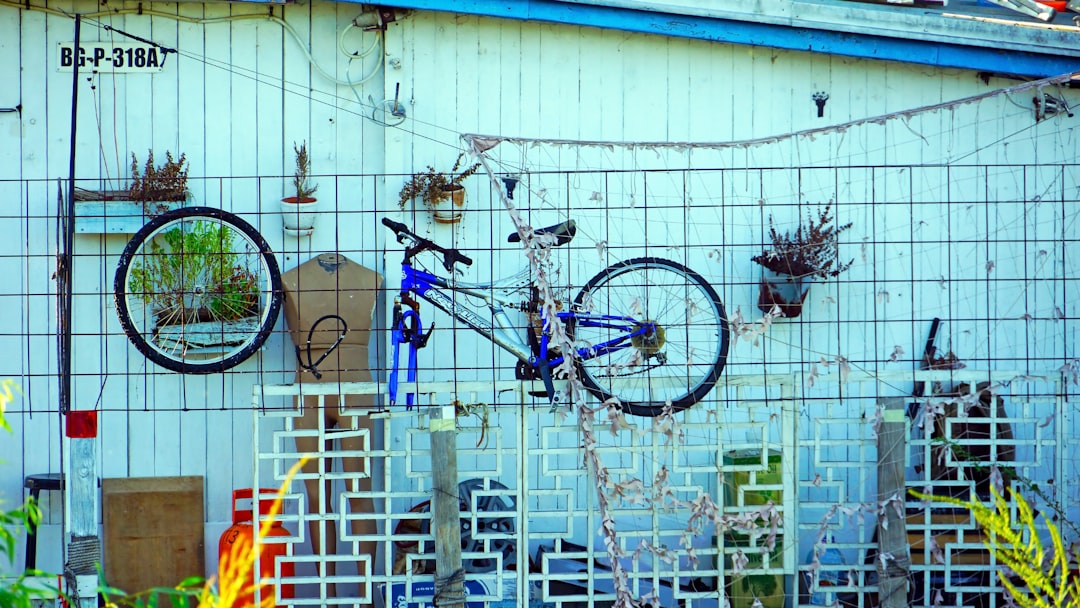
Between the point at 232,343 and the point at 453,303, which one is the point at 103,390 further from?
the point at 453,303

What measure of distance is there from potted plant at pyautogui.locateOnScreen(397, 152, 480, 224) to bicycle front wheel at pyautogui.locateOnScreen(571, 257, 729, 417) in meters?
0.99

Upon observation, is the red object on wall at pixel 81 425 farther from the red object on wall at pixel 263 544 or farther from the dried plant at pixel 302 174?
the dried plant at pixel 302 174

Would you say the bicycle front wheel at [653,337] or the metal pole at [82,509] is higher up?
the bicycle front wheel at [653,337]

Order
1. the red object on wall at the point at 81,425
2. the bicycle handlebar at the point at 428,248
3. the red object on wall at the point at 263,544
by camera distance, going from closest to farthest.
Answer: the red object on wall at the point at 81,425, the bicycle handlebar at the point at 428,248, the red object on wall at the point at 263,544

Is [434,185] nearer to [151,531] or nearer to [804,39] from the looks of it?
[804,39]

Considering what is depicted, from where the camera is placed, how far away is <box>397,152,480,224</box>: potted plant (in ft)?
19.7

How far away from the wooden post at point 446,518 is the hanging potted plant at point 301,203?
1.62m

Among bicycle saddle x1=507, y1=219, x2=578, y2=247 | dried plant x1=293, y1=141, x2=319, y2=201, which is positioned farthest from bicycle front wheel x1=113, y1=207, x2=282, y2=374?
bicycle saddle x1=507, y1=219, x2=578, y2=247

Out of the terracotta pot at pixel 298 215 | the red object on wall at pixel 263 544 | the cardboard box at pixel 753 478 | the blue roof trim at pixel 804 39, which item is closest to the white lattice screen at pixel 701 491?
the cardboard box at pixel 753 478

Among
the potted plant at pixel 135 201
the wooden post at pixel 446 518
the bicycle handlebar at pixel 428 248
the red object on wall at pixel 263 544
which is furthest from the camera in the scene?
the potted plant at pixel 135 201

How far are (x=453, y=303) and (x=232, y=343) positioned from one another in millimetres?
1433

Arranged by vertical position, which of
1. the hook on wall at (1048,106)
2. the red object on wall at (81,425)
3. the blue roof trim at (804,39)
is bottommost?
the red object on wall at (81,425)

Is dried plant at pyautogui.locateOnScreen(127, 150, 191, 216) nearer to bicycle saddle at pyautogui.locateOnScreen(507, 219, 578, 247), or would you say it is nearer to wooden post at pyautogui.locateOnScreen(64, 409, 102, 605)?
wooden post at pyautogui.locateOnScreen(64, 409, 102, 605)

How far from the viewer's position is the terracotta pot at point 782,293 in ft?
19.7
